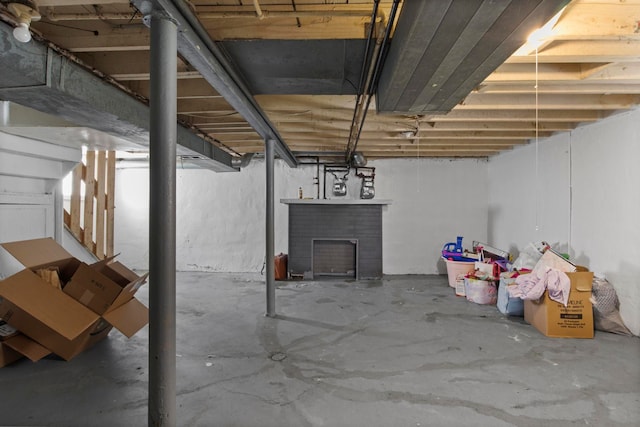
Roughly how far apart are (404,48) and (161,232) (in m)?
1.35

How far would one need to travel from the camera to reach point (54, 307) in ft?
7.33

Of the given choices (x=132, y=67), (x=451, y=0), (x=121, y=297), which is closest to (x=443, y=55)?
(x=451, y=0)

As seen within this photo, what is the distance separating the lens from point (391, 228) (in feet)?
18.2

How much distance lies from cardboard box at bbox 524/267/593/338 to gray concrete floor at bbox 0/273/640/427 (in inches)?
3.7

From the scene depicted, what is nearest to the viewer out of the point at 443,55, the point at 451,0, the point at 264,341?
the point at 451,0

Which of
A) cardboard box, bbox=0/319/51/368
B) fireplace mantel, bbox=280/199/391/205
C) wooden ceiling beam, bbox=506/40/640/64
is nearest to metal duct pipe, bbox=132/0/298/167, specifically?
wooden ceiling beam, bbox=506/40/640/64

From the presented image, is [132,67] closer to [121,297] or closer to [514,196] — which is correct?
[121,297]

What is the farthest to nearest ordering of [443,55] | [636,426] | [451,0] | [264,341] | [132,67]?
[264,341] → [132,67] → [636,426] → [443,55] → [451,0]

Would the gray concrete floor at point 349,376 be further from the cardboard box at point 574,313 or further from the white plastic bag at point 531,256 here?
the white plastic bag at point 531,256

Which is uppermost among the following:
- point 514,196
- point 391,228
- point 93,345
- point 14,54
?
point 14,54

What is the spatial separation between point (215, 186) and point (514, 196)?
4891mm

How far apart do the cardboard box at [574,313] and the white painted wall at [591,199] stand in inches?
16.7

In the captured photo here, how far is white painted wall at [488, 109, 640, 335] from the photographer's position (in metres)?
2.86

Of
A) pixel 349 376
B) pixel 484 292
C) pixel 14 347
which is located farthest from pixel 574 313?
pixel 14 347
